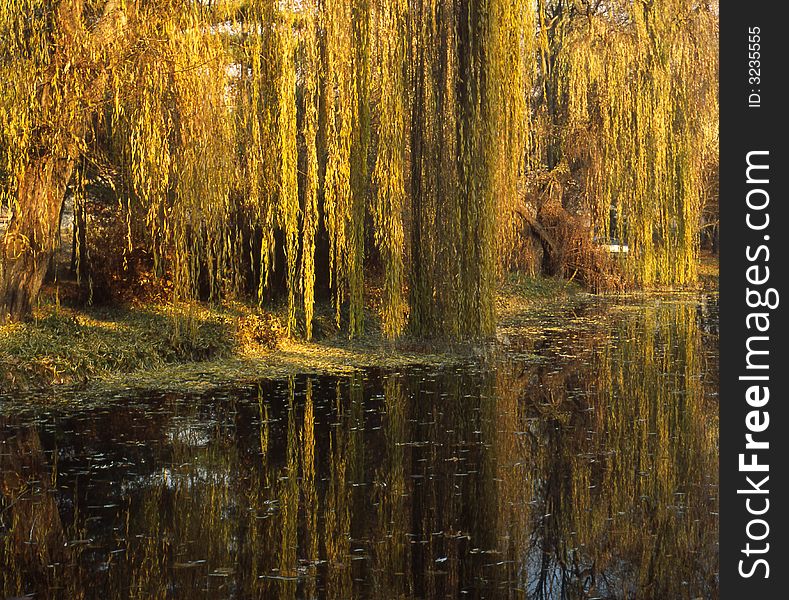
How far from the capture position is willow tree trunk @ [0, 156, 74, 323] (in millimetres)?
10977

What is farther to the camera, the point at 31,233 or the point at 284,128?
the point at 31,233

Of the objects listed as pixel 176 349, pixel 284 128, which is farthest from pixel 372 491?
pixel 176 349

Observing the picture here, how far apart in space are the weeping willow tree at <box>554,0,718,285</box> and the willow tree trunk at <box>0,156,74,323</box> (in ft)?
28.6

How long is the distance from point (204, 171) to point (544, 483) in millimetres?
5502

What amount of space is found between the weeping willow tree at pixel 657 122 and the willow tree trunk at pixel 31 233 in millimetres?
8729

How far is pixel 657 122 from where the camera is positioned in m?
16.0

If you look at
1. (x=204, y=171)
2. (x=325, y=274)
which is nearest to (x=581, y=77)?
(x=325, y=274)

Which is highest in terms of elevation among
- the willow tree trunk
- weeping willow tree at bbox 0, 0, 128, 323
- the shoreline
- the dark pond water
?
weeping willow tree at bbox 0, 0, 128, 323

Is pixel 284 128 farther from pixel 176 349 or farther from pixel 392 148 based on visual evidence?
pixel 176 349

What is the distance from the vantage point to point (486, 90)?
10664mm

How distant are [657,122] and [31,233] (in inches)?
376

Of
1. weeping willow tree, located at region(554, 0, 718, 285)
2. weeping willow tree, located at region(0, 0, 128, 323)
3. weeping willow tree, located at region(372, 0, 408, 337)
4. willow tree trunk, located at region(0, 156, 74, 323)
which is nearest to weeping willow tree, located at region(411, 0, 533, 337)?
weeping willow tree, located at region(372, 0, 408, 337)

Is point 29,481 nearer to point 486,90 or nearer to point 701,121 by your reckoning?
point 486,90

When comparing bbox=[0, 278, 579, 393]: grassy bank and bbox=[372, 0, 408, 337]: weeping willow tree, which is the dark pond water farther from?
bbox=[372, 0, 408, 337]: weeping willow tree
